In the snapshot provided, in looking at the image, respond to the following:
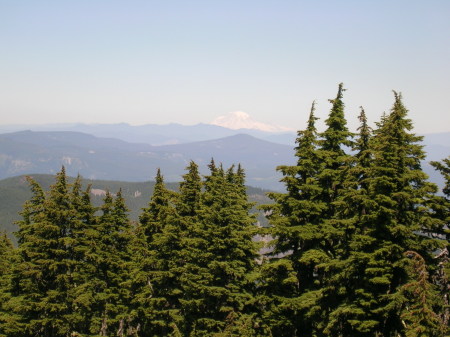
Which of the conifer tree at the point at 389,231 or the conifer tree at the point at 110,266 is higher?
the conifer tree at the point at 389,231

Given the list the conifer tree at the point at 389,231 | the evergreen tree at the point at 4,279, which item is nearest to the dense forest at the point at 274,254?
the conifer tree at the point at 389,231

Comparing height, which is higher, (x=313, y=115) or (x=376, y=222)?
(x=313, y=115)

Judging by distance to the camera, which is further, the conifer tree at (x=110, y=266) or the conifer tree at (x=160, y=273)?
the conifer tree at (x=110, y=266)

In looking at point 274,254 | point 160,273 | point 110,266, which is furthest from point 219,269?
point 110,266

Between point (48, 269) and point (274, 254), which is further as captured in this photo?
point (48, 269)

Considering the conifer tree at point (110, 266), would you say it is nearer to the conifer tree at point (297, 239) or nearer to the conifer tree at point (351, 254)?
the conifer tree at point (297, 239)

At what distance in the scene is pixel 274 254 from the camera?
22094mm

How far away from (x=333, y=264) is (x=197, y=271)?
430 inches

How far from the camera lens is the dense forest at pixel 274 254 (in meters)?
17.6

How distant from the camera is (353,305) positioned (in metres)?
17.8

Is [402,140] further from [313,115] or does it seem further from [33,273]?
[33,273]

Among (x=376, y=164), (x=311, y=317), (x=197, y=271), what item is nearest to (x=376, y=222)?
(x=376, y=164)

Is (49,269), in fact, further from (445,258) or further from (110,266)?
(445,258)

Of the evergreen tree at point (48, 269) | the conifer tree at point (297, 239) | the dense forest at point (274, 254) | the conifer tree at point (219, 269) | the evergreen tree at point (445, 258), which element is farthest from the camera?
the evergreen tree at point (48, 269)
